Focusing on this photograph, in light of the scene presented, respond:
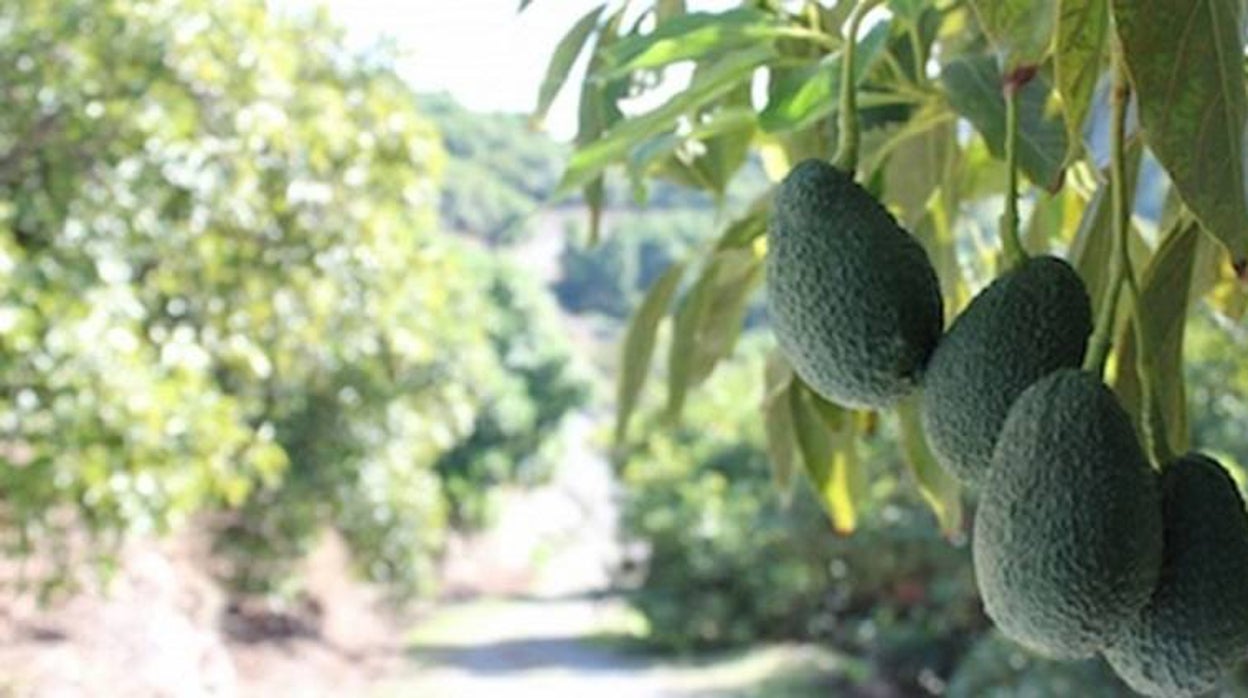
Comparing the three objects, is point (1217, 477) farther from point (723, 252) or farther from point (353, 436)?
point (353, 436)

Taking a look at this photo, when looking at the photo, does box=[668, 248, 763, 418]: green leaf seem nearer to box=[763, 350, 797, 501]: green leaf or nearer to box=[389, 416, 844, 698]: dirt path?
box=[763, 350, 797, 501]: green leaf

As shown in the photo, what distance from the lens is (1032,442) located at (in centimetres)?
36

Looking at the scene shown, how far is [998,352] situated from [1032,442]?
0.12 feet

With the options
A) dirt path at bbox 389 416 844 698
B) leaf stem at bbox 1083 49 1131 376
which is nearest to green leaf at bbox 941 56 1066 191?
leaf stem at bbox 1083 49 1131 376

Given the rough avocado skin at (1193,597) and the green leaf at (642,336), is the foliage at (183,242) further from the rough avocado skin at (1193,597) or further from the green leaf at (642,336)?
the rough avocado skin at (1193,597)

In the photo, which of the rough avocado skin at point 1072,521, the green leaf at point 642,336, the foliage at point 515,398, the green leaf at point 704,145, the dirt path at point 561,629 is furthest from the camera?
the foliage at point 515,398

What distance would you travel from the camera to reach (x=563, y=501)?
9.83 m

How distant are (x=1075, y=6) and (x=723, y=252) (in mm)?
343

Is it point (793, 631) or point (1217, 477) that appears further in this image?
point (793, 631)

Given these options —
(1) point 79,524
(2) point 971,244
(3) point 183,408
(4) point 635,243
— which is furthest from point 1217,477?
(4) point 635,243

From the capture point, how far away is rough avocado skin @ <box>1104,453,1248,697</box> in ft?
1.24

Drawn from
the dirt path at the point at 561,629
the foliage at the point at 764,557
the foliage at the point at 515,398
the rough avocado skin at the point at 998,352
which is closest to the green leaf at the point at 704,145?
the rough avocado skin at the point at 998,352

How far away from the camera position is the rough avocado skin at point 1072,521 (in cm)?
36

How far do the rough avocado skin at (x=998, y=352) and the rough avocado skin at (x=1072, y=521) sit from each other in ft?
0.07
